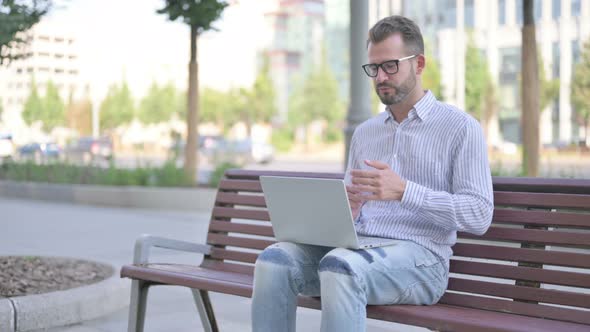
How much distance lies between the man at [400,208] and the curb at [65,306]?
→ 222 centimetres

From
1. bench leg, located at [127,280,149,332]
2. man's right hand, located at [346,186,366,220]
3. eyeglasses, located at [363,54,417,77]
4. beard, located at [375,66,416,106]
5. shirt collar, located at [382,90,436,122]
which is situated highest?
eyeglasses, located at [363,54,417,77]

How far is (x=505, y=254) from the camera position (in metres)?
3.31

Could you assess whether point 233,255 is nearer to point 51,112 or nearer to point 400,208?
point 400,208

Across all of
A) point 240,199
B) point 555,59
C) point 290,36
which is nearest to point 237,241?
point 240,199

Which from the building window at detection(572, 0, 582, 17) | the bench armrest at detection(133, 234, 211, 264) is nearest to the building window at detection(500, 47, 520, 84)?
the building window at detection(572, 0, 582, 17)

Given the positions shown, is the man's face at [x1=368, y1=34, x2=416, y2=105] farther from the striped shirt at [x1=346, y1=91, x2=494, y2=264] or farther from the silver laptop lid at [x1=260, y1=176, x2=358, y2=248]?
the silver laptop lid at [x1=260, y1=176, x2=358, y2=248]

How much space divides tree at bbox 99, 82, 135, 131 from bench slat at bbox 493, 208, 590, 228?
67.3 m

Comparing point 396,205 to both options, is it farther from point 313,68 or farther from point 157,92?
point 157,92

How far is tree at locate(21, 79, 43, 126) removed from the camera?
206 ft

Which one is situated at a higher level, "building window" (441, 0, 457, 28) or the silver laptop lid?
"building window" (441, 0, 457, 28)

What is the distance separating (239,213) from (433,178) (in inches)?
55.0

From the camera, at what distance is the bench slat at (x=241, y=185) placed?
4336 millimetres

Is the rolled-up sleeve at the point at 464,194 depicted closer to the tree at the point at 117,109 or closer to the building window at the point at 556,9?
the building window at the point at 556,9

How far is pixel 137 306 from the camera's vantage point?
399 centimetres
